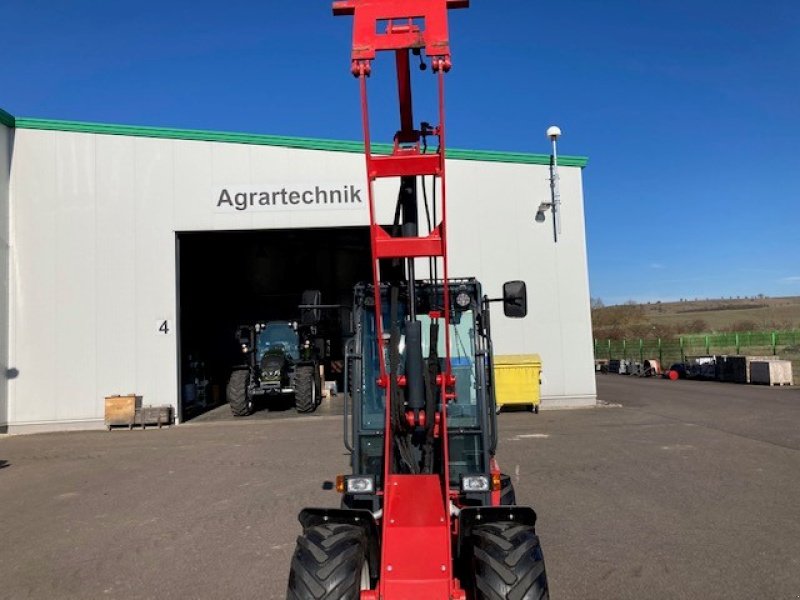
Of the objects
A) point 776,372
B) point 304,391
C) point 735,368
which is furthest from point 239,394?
point 735,368

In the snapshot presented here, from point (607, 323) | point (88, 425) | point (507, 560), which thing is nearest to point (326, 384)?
point (88, 425)

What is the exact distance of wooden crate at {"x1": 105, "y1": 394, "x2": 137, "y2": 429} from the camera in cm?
1633

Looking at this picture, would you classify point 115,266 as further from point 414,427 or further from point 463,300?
point 414,427

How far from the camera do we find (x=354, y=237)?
2211 centimetres

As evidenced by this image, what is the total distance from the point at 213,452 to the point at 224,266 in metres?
14.7

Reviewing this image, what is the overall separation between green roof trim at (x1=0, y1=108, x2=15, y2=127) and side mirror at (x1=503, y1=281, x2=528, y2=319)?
16.5 m

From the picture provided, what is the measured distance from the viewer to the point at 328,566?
3.32 m

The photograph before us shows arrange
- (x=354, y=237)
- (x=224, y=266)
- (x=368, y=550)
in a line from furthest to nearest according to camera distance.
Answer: (x=224, y=266) → (x=354, y=237) → (x=368, y=550)

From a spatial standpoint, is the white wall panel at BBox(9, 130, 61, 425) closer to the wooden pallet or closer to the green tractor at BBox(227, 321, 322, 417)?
the wooden pallet

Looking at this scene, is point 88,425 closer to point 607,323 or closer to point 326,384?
point 326,384

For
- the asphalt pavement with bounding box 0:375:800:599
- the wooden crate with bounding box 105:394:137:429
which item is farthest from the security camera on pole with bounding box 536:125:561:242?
the wooden crate with bounding box 105:394:137:429

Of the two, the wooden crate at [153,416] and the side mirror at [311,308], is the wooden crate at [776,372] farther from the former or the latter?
the side mirror at [311,308]

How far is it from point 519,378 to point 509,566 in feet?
46.0

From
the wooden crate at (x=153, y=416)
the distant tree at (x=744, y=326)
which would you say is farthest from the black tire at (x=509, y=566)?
the distant tree at (x=744, y=326)
